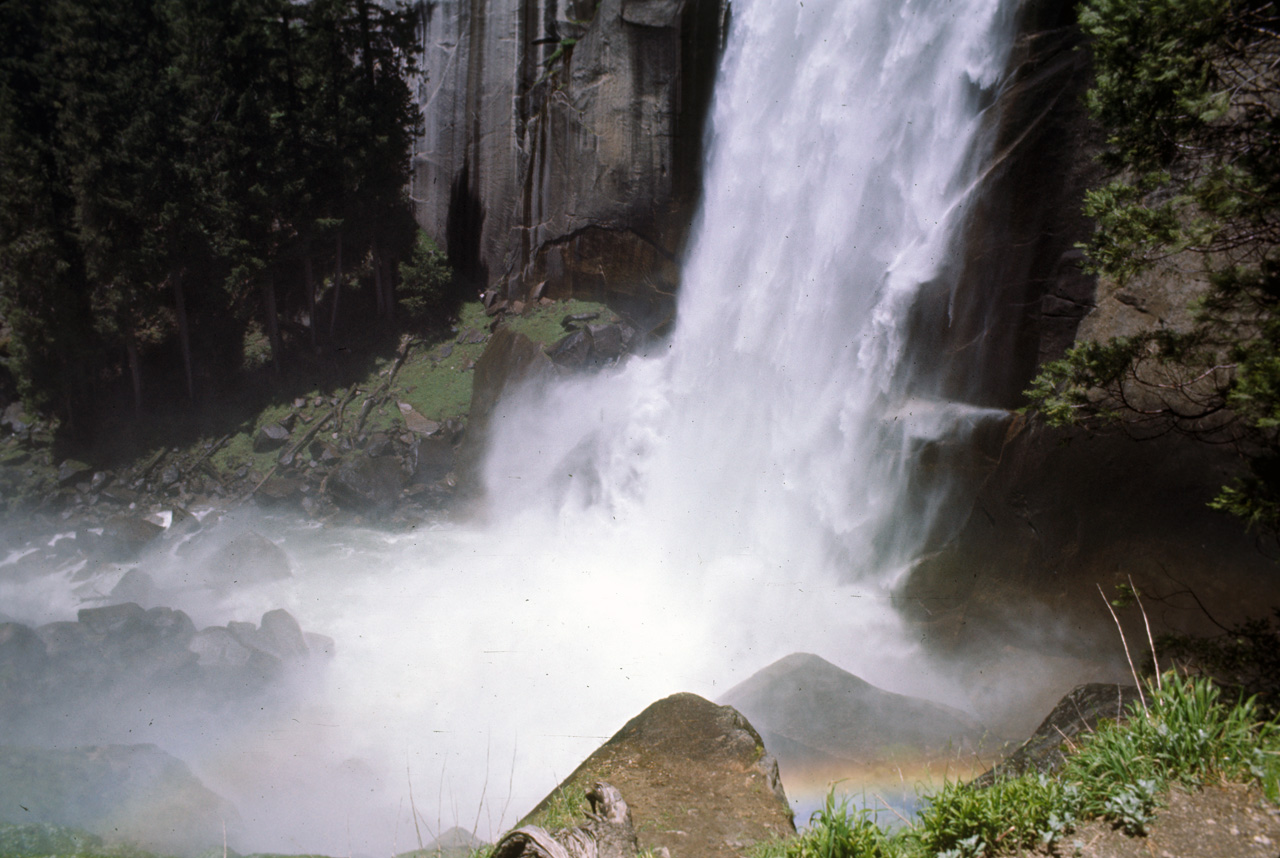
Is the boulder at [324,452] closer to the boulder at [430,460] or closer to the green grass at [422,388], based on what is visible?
the green grass at [422,388]

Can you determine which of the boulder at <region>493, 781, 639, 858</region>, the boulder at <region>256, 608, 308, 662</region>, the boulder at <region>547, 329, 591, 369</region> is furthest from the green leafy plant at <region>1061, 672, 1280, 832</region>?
the boulder at <region>547, 329, 591, 369</region>

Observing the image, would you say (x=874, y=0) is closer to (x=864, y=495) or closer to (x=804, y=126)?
(x=804, y=126)

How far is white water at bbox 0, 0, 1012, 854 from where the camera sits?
9.23 metres

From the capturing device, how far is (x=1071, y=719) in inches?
206

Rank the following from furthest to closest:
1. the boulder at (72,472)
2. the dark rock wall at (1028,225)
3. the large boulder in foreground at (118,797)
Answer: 1. the boulder at (72,472)
2. the dark rock wall at (1028,225)
3. the large boulder in foreground at (118,797)

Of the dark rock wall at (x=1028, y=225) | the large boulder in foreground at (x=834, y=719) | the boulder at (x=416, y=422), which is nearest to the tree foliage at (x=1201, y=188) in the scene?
the dark rock wall at (x=1028, y=225)

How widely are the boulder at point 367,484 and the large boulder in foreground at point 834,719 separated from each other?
9.71 meters

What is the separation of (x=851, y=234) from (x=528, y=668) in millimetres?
8500

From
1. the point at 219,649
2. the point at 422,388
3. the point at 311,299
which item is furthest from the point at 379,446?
the point at 219,649

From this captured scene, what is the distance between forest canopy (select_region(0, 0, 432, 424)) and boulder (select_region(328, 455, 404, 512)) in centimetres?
538

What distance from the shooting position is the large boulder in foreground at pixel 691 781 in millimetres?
4195

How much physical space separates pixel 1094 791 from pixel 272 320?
1993 cm

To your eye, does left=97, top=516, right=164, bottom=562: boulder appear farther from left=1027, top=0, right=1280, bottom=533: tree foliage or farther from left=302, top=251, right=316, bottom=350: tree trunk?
left=1027, top=0, right=1280, bottom=533: tree foliage

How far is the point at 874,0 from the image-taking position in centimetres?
1136
